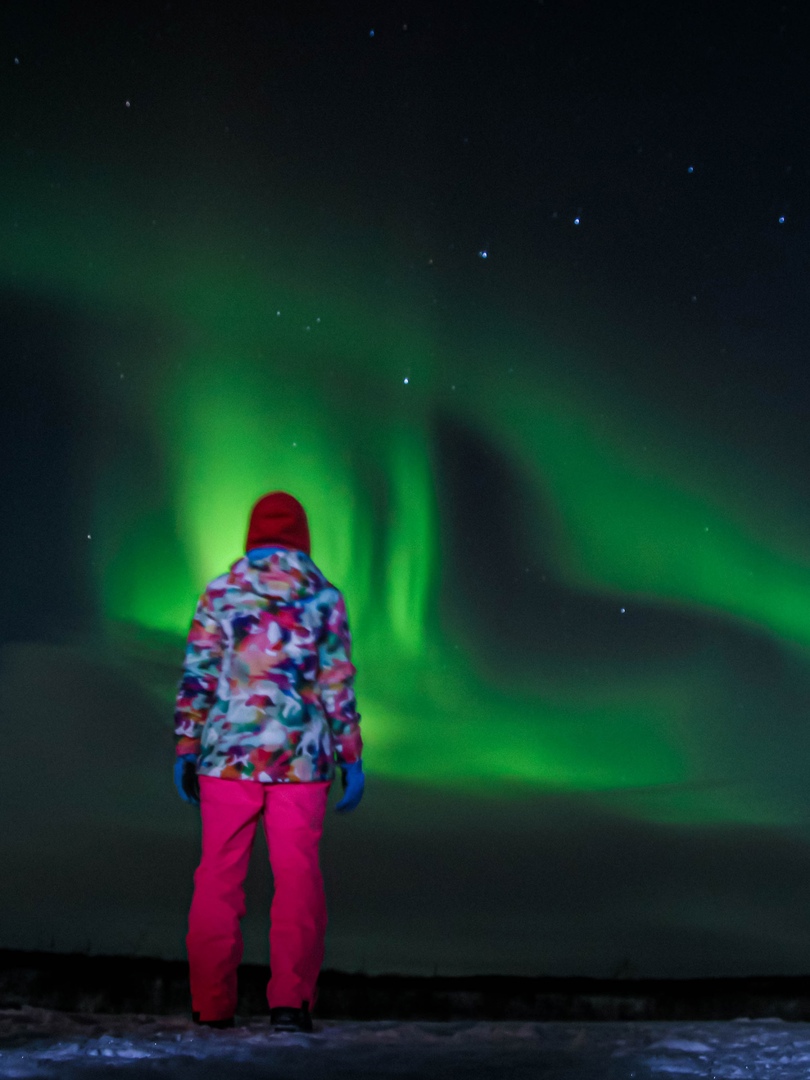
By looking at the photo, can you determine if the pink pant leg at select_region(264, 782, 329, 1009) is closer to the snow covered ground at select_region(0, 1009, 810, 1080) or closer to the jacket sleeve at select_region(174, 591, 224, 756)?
the snow covered ground at select_region(0, 1009, 810, 1080)

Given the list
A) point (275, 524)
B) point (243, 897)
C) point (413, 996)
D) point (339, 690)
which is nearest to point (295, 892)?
point (243, 897)

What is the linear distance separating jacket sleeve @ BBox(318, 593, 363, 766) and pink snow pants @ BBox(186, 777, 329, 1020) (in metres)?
0.22

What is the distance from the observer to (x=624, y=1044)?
374cm

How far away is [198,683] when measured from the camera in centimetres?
463

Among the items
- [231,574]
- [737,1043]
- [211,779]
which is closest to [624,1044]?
[737,1043]

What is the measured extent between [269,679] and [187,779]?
1.64 feet

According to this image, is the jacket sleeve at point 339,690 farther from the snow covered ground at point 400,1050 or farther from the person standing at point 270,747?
the snow covered ground at point 400,1050

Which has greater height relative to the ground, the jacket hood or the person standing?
the jacket hood

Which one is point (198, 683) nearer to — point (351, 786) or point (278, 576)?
point (278, 576)

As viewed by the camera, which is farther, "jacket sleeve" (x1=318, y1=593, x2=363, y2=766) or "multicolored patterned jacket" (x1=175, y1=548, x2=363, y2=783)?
"jacket sleeve" (x1=318, y1=593, x2=363, y2=766)

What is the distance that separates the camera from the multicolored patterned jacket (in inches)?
175

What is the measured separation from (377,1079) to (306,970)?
1.30 metres

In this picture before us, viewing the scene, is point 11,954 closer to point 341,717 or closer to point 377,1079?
point 341,717

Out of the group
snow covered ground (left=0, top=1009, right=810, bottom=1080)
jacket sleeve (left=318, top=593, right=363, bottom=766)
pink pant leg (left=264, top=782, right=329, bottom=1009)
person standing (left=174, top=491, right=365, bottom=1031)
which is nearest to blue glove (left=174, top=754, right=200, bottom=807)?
person standing (left=174, top=491, right=365, bottom=1031)
